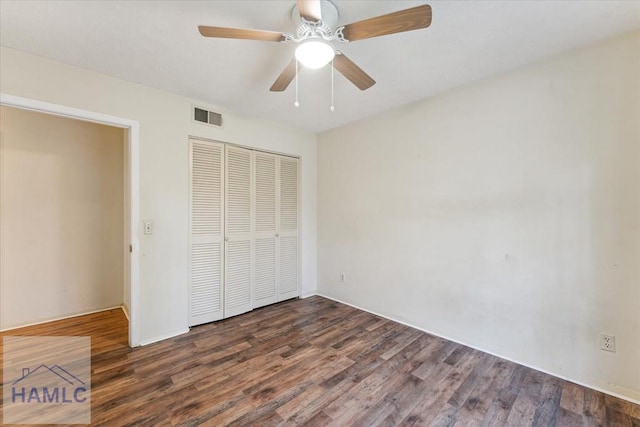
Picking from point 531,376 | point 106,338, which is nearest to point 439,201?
point 531,376

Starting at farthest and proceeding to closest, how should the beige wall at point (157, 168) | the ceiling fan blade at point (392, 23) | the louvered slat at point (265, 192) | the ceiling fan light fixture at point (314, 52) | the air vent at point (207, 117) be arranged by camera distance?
1. the louvered slat at point (265, 192)
2. the air vent at point (207, 117)
3. the beige wall at point (157, 168)
4. the ceiling fan light fixture at point (314, 52)
5. the ceiling fan blade at point (392, 23)

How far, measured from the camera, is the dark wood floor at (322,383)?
1.67 metres

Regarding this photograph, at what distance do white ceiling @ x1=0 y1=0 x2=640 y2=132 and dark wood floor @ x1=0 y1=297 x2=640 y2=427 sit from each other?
8.25ft

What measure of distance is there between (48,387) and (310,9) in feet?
10.1

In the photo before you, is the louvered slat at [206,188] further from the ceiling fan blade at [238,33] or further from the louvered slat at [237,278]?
the ceiling fan blade at [238,33]

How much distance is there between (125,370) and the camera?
6.97 ft

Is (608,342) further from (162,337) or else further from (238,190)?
(162,337)

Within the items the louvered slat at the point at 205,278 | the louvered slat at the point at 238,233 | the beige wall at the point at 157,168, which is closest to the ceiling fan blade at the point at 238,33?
the beige wall at the point at 157,168

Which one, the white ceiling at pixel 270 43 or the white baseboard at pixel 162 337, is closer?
the white ceiling at pixel 270 43

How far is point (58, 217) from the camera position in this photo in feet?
10.4

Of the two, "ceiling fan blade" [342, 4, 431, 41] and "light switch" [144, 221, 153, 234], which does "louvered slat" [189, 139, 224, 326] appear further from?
"ceiling fan blade" [342, 4, 431, 41]

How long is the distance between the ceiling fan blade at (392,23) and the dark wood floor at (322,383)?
2.28 meters

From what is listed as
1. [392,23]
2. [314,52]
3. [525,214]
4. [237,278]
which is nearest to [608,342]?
[525,214]

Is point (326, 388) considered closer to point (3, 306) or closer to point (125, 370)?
point (125, 370)
